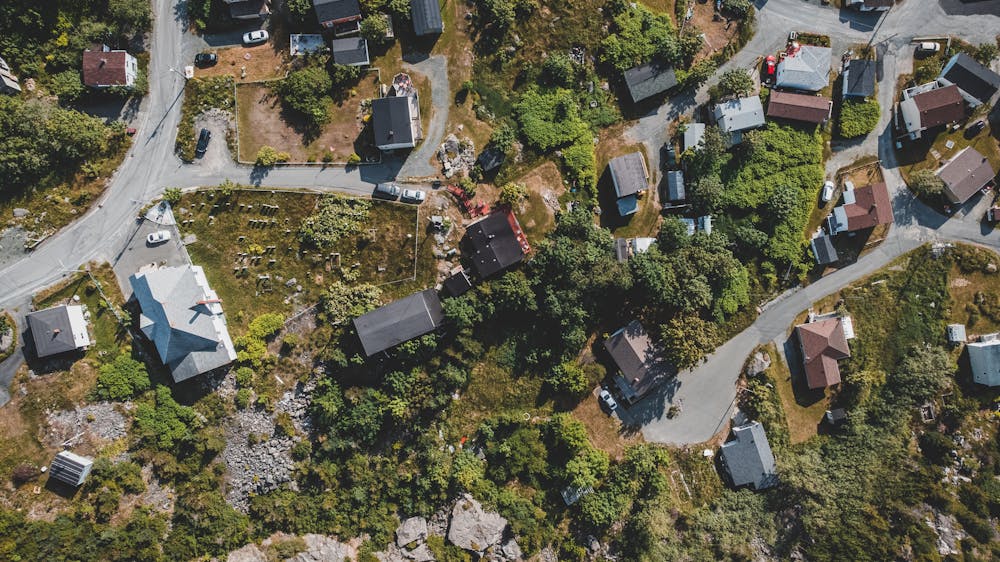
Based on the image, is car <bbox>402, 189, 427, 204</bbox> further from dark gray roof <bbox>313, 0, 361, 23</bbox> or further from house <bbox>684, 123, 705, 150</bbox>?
house <bbox>684, 123, 705, 150</bbox>

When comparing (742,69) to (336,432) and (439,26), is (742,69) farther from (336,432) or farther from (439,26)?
(336,432)

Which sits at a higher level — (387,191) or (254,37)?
(254,37)

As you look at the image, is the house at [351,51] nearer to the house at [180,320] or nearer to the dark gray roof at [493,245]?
the dark gray roof at [493,245]

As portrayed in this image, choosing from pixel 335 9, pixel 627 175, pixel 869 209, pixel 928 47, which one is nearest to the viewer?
pixel 335 9

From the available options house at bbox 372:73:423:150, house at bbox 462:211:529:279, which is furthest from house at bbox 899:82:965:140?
house at bbox 372:73:423:150

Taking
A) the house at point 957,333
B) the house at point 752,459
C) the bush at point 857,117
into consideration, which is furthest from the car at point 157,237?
the house at point 957,333

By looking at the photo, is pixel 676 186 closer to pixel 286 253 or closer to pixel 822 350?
pixel 822 350

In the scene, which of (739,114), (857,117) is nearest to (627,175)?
(739,114)
